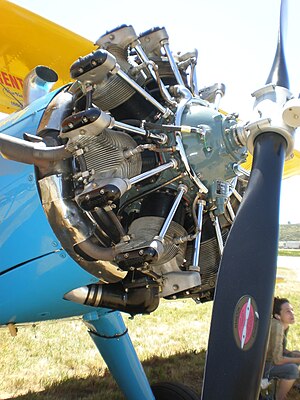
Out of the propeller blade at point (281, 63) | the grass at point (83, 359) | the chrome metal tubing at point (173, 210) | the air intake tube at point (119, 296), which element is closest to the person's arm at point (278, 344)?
the grass at point (83, 359)

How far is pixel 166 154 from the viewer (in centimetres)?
267

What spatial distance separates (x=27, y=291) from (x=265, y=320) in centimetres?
156

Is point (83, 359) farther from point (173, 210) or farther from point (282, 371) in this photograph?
point (173, 210)

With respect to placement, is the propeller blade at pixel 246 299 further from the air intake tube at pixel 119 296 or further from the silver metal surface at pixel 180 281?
the air intake tube at pixel 119 296

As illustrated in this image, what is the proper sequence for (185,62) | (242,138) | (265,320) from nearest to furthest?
(265,320), (242,138), (185,62)

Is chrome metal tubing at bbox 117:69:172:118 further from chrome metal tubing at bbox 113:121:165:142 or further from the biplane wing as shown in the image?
the biplane wing

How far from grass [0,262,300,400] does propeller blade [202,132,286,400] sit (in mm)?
2625

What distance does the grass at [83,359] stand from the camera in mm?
5148

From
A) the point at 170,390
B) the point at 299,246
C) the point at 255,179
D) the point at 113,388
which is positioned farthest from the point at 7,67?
the point at 299,246

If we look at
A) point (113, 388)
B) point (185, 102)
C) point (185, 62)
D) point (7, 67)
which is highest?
point (7, 67)

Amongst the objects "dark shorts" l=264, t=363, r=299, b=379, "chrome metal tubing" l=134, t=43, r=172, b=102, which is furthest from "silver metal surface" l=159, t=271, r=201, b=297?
"dark shorts" l=264, t=363, r=299, b=379

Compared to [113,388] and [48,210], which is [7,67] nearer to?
[113,388]

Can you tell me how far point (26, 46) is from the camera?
8.25 metres

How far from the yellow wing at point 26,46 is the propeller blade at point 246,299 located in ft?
21.4
